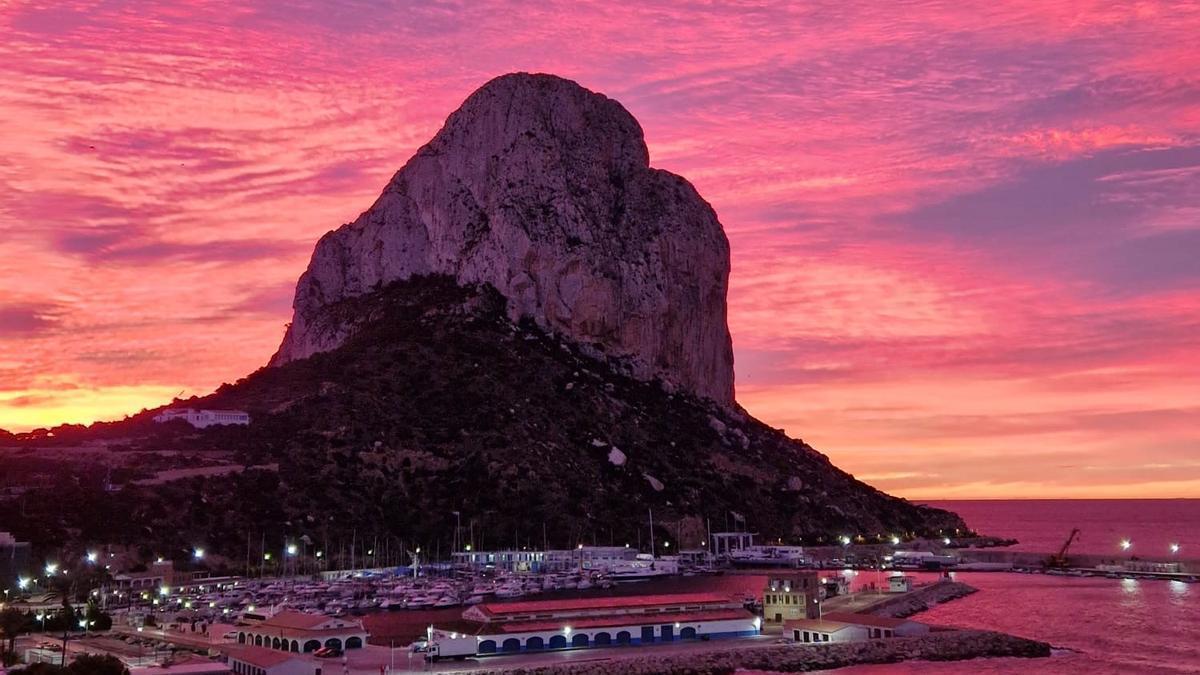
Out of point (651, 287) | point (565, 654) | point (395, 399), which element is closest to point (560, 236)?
point (651, 287)

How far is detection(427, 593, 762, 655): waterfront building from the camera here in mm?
62719

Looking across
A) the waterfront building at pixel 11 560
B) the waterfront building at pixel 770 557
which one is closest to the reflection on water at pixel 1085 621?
the waterfront building at pixel 770 557

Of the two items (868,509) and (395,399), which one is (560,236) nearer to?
(395,399)

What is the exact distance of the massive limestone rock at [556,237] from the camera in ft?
511

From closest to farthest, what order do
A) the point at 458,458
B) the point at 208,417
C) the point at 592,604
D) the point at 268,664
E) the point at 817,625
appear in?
1. the point at 268,664
2. the point at 817,625
3. the point at 592,604
4. the point at 458,458
5. the point at 208,417

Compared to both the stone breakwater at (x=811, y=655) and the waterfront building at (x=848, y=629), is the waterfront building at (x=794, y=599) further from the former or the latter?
the stone breakwater at (x=811, y=655)

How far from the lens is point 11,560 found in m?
86.1

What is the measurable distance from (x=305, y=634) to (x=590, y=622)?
14.9 metres

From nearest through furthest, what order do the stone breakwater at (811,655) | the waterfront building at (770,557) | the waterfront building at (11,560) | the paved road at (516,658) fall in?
1. the paved road at (516,658)
2. the stone breakwater at (811,655)
3. the waterfront building at (11,560)
4. the waterfront building at (770,557)

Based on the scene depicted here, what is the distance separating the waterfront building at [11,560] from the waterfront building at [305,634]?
30.1m

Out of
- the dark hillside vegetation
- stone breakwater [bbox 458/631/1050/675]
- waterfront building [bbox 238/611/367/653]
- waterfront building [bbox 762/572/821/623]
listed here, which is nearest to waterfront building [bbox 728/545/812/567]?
the dark hillside vegetation

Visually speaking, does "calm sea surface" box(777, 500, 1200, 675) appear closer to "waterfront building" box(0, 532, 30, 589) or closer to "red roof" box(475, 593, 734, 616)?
"red roof" box(475, 593, 734, 616)

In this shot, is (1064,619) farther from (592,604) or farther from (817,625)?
(592,604)

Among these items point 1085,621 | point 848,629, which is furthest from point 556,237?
point 848,629
